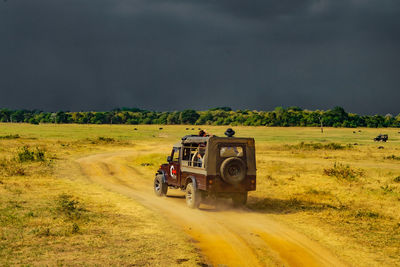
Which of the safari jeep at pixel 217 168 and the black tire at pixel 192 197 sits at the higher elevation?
the safari jeep at pixel 217 168

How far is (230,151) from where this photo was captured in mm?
15242

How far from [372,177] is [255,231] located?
17.1 metres

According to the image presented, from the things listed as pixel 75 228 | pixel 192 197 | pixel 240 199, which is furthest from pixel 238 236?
pixel 75 228

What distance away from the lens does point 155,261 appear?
31.2ft

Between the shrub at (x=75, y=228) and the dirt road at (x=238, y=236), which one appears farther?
the shrub at (x=75, y=228)

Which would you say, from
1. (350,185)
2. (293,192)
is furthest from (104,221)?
(350,185)

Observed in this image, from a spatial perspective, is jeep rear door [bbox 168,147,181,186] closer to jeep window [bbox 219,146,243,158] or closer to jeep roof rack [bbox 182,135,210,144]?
jeep roof rack [bbox 182,135,210,144]

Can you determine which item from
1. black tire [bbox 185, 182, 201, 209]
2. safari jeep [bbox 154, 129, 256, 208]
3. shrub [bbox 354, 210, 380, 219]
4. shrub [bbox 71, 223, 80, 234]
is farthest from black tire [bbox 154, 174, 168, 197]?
shrub [bbox 354, 210, 380, 219]

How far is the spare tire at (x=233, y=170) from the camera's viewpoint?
14805mm

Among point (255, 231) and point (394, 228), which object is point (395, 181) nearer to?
point (394, 228)

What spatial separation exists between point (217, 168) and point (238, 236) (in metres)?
3.55

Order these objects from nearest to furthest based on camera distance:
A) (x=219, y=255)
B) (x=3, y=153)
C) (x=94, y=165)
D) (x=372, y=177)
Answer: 1. (x=219, y=255)
2. (x=372, y=177)
3. (x=94, y=165)
4. (x=3, y=153)

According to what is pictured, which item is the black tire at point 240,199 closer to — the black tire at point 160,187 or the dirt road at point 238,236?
the dirt road at point 238,236

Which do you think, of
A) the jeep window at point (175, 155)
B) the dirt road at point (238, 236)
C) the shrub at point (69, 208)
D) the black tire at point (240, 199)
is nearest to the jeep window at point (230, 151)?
the black tire at point (240, 199)
